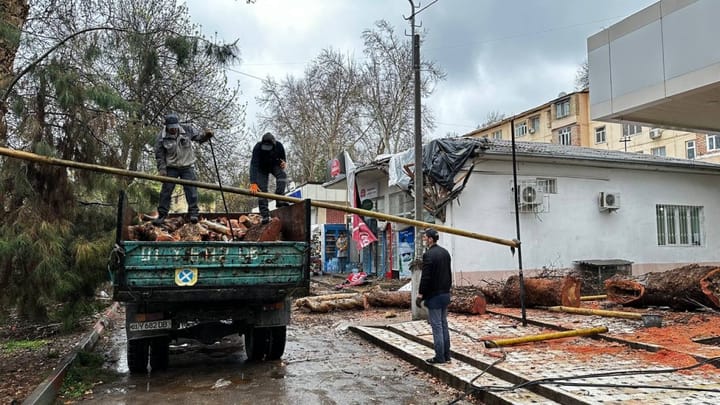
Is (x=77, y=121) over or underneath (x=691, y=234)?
over

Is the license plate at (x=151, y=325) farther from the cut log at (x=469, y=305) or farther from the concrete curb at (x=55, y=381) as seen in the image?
the cut log at (x=469, y=305)

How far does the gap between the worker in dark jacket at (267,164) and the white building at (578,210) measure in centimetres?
725

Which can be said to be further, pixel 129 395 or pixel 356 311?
pixel 356 311

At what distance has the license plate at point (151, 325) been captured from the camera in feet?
21.4

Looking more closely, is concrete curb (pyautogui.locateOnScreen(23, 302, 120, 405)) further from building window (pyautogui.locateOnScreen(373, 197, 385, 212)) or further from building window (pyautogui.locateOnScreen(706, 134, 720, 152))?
building window (pyautogui.locateOnScreen(706, 134, 720, 152))

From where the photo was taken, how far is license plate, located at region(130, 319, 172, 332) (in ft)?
21.4

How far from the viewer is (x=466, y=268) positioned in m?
15.2

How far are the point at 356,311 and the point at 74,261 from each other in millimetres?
7152

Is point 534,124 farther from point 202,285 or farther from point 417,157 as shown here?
point 202,285

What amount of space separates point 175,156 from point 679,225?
16.9 meters

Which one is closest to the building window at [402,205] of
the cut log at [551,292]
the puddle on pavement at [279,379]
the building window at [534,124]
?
the cut log at [551,292]

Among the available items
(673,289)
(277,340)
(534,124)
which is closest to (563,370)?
(277,340)

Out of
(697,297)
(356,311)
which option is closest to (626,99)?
(697,297)

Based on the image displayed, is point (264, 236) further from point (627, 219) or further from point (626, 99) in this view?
point (627, 219)
